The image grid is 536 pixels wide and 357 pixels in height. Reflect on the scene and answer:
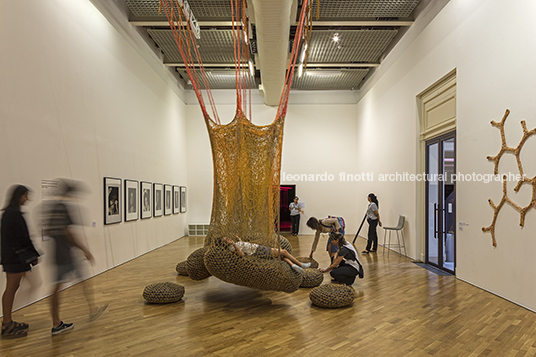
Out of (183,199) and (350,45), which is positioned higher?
(350,45)

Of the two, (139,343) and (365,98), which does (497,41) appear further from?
(365,98)

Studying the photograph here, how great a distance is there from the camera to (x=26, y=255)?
349 centimetres

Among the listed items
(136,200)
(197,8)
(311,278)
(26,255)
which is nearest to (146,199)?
(136,200)

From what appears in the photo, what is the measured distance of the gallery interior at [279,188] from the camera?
11.9ft

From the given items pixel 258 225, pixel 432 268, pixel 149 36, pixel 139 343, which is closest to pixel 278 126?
pixel 258 225

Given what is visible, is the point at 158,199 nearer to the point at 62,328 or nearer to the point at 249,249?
the point at 249,249

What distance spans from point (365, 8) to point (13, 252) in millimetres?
7485

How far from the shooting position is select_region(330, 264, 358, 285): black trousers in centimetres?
534

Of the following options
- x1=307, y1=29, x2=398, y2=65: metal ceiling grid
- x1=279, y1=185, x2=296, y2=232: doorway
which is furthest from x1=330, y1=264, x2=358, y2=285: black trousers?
x1=279, y1=185, x2=296, y2=232: doorway

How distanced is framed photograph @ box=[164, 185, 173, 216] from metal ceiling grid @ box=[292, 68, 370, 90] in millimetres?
5571

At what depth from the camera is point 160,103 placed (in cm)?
1039

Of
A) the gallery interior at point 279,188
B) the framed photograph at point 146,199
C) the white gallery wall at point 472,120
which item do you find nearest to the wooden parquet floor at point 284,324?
the gallery interior at point 279,188

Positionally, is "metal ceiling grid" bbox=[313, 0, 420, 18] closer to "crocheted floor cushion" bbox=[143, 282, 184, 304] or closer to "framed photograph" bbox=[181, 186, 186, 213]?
"crocheted floor cushion" bbox=[143, 282, 184, 304]

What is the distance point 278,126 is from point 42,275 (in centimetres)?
363
